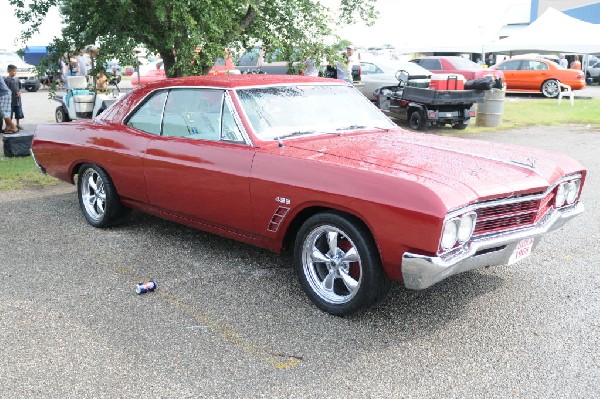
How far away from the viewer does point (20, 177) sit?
8.13 meters

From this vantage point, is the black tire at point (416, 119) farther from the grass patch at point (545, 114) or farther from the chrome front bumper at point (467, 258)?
the chrome front bumper at point (467, 258)

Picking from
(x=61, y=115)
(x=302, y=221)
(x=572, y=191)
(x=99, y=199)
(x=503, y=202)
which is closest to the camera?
(x=503, y=202)

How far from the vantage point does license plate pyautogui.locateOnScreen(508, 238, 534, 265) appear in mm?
3686

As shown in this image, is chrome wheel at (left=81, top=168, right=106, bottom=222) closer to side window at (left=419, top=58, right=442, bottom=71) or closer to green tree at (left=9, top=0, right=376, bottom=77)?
Answer: green tree at (left=9, top=0, right=376, bottom=77)

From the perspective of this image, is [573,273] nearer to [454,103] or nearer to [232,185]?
[232,185]

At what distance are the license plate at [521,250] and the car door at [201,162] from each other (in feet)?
5.82

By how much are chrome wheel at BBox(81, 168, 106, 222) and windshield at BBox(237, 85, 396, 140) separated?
1.96 metres

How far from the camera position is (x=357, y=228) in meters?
3.62

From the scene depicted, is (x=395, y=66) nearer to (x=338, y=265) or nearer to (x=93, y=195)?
(x=93, y=195)

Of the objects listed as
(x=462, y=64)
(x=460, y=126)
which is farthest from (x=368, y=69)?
(x=462, y=64)

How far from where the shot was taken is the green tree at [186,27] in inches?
359

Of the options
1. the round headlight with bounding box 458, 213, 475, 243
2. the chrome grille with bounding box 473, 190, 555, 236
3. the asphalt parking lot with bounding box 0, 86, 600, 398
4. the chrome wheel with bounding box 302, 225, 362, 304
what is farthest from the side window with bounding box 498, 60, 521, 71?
the round headlight with bounding box 458, 213, 475, 243

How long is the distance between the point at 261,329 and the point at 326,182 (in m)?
0.99

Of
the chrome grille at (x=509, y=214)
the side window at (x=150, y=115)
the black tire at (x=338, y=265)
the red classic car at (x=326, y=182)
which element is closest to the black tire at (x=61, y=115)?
the red classic car at (x=326, y=182)
